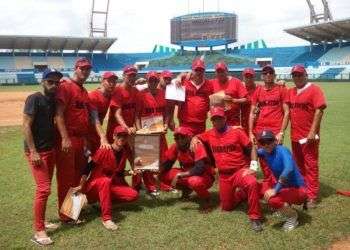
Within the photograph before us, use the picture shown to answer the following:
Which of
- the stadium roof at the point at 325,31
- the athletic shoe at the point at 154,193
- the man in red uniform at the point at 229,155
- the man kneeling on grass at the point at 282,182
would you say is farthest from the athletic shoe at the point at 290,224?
the stadium roof at the point at 325,31

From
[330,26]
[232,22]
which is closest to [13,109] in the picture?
[330,26]

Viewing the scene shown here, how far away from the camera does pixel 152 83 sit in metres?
7.44

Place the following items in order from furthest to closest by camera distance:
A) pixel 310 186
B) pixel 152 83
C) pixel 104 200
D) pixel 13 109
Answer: pixel 13 109
pixel 152 83
pixel 310 186
pixel 104 200

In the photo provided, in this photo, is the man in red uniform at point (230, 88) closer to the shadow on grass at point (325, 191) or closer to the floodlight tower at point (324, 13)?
the shadow on grass at point (325, 191)

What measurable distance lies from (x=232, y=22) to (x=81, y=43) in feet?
77.0

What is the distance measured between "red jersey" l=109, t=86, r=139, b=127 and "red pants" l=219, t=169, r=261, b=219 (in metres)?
1.81

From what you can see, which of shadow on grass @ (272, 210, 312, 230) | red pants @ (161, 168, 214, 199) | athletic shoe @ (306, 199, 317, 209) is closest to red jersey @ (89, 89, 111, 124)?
red pants @ (161, 168, 214, 199)

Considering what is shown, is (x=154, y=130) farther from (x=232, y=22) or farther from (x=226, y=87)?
(x=232, y=22)

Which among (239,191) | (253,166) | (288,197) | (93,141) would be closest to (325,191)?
(239,191)

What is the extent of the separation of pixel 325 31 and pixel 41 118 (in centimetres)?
6137

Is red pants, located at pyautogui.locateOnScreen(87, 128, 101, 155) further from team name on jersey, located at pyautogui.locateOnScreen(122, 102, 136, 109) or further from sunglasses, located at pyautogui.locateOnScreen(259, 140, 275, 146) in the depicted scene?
sunglasses, located at pyautogui.locateOnScreen(259, 140, 275, 146)

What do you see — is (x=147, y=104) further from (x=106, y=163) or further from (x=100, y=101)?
(x=106, y=163)

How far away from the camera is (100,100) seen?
7.12 metres

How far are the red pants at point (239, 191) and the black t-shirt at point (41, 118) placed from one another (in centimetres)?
247
